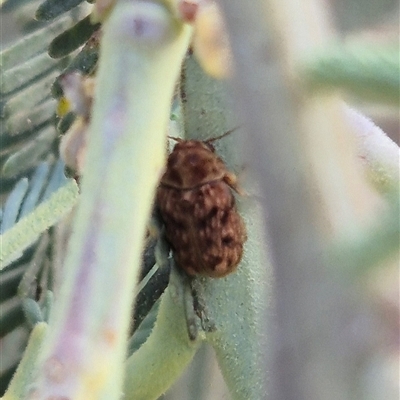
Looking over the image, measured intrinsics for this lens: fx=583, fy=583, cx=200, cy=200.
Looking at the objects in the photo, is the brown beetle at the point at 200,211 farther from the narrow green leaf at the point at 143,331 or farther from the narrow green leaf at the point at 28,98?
the narrow green leaf at the point at 28,98

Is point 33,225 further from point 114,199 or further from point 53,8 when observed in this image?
point 114,199

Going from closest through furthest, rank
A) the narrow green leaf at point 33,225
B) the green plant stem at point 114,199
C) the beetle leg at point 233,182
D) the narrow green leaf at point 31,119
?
the green plant stem at point 114,199, the beetle leg at point 233,182, the narrow green leaf at point 33,225, the narrow green leaf at point 31,119

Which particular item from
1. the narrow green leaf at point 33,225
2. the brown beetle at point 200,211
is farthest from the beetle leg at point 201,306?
the narrow green leaf at point 33,225

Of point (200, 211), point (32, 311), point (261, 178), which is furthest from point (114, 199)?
point (32, 311)

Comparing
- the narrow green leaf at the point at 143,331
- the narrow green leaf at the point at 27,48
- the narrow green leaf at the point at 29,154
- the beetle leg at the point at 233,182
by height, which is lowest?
the narrow green leaf at the point at 143,331

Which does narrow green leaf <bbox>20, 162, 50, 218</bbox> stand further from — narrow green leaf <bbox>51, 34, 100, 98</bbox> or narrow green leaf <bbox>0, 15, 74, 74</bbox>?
narrow green leaf <bbox>51, 34, 100, 98</bbox>
